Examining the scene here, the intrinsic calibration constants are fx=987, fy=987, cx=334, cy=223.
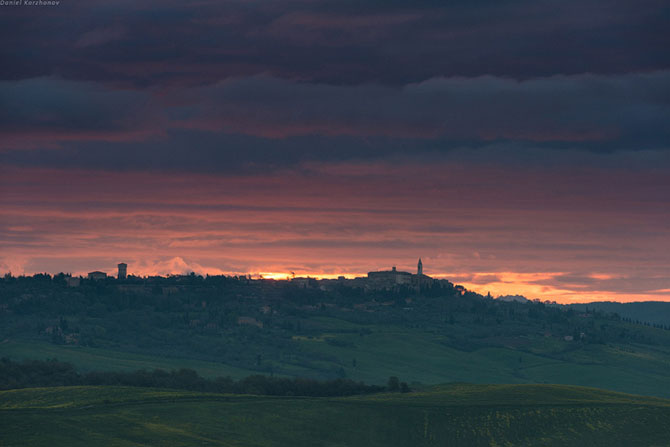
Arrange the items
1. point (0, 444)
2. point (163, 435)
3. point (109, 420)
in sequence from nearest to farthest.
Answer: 1. point (0, 444)
2. point (163, 435)
3. point (109, 420)

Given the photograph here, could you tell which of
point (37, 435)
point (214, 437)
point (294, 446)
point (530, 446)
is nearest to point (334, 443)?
point (294, 446)

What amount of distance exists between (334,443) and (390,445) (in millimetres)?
11835

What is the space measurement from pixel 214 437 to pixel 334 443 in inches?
977

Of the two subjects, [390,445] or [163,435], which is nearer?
[163,435]

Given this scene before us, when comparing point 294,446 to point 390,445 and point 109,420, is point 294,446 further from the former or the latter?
point 109,420

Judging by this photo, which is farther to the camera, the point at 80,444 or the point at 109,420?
the point at 109,420

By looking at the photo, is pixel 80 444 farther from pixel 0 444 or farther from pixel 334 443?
pixel 334 443

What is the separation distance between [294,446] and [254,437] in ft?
26.9

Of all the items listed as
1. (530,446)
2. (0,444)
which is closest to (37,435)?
(0,444)

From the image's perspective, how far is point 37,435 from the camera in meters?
173

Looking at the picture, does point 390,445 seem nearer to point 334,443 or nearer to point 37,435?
point 334,443

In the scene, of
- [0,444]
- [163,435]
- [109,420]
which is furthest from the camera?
[109,420]

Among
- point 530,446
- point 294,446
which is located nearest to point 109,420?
point 294,446

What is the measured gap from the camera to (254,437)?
19212cm
